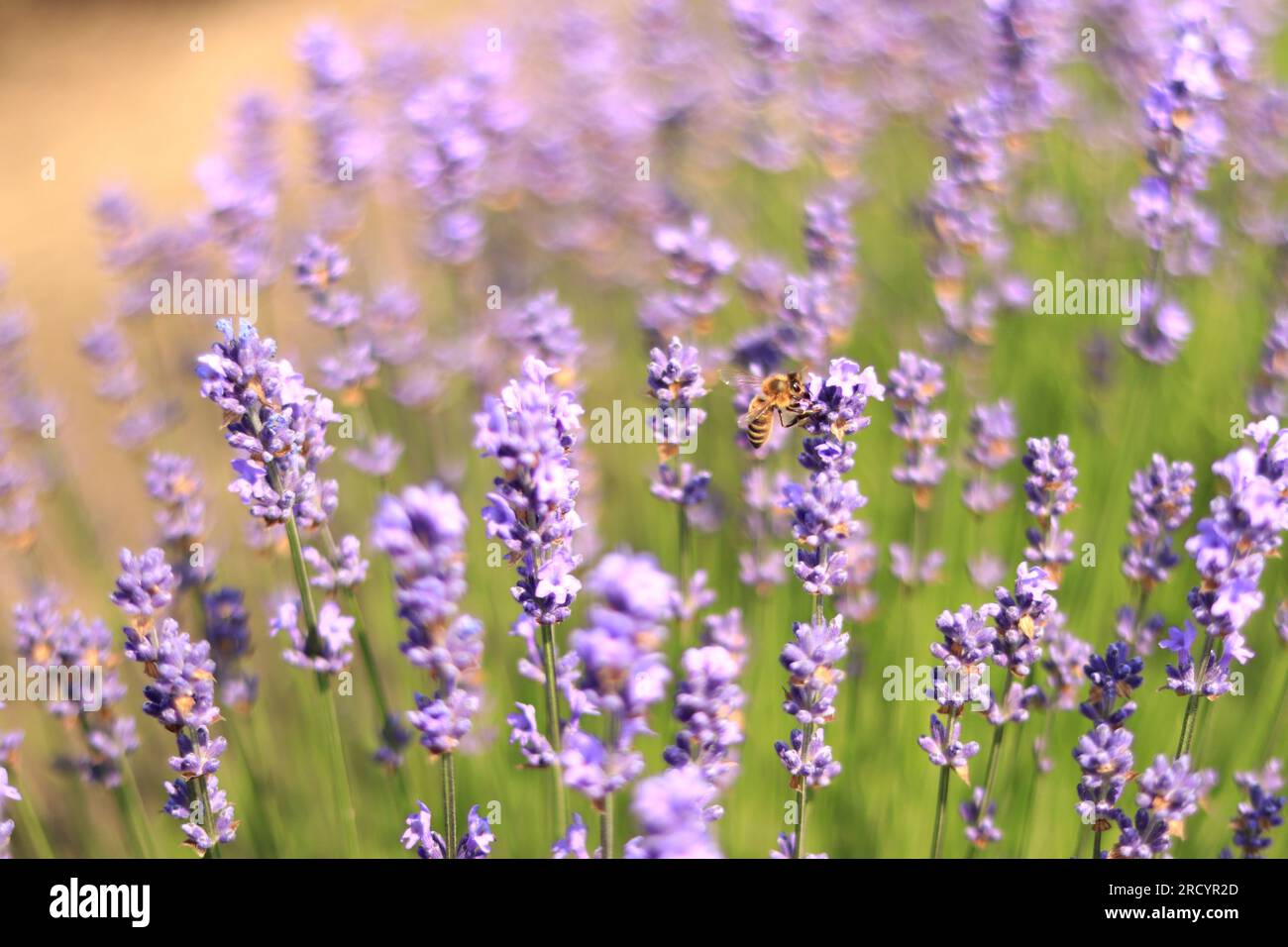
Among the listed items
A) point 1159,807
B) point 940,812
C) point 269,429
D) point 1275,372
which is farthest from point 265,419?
point 1275,372

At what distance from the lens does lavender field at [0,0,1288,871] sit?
2.09m

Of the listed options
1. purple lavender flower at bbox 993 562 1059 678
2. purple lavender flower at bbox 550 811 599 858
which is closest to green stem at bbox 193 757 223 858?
purple lavender flower at bbox 550 811 599 858

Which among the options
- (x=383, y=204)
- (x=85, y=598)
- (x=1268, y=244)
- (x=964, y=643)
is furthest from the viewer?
(x=383, y=204)

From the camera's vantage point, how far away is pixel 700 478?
2564 mm

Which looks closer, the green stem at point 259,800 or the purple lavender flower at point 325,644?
the purple lavender flower at point 325,644

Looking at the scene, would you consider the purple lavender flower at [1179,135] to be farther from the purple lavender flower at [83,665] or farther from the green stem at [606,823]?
the purple lavender flower at [83,665]

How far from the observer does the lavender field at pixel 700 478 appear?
2.09 m

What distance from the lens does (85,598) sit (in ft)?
16.1

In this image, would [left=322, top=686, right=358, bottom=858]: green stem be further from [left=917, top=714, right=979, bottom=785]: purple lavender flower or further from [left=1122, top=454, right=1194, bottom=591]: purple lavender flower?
[left=1122, top=454, right=1194, bottom=591]: purple lavender flower

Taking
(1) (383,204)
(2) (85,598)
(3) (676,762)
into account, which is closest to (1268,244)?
(3) (676,762)

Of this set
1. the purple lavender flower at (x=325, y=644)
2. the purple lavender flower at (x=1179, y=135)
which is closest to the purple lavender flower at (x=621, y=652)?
the purple lavender flower at (x=325, y=644)

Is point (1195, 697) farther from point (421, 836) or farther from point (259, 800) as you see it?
point (259, 800)
